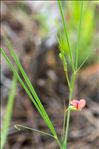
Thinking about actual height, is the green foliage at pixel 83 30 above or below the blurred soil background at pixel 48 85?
above

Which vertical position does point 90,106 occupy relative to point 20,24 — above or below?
below

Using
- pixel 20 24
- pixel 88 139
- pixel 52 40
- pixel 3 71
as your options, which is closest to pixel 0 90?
pixel 3 71

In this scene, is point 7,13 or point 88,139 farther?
point 7,13

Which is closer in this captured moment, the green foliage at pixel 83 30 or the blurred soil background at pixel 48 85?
the blurred soil background at pixel 48 85

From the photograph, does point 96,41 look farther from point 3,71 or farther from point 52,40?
point 3,71

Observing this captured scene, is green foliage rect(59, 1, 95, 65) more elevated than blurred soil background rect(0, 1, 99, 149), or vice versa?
green foliage rect(59, 1, 95, 65)

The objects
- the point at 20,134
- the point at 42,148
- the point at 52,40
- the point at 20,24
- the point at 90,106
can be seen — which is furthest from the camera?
the point at 20,24

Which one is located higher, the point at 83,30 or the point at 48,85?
the point at 83,30

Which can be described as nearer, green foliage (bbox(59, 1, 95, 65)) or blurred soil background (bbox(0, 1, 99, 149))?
blurred soil background (bbox(0, 1, 99, 149))
